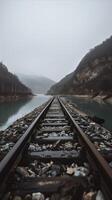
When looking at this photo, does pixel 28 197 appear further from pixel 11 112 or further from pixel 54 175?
pixel 11 112

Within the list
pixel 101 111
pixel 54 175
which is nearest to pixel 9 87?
pixel 101 111

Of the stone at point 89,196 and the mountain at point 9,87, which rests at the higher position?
the mountain at point 9,87

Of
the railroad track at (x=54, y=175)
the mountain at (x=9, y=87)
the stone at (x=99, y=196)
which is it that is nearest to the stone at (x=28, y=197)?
the railroad track at (x=54, y=175)

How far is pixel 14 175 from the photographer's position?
312 cm

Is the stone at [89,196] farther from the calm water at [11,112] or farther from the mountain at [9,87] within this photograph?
the mountain at [9,87]

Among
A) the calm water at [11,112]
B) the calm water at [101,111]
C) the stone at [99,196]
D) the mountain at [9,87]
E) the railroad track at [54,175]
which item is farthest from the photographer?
the mountain at [9,87]

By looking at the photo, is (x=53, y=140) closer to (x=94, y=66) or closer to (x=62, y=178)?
(x=62, y=178)

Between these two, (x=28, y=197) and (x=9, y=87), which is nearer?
(x=28, y=197)

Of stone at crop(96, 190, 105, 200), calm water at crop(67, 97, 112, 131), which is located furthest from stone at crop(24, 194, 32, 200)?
calm water at crop(67, 97, 112, 131)

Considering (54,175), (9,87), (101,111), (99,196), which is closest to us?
(99,196)

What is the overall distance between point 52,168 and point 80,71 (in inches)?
3593

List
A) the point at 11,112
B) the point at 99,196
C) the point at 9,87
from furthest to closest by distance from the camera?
the point at 9,87
the point at 11,112
the point at 99,196

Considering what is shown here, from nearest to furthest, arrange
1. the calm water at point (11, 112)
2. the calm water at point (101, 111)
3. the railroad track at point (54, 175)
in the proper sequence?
the railroad track at point (54, 175) → the calm water at point (101, 111) → the calm water at point (11, 112)

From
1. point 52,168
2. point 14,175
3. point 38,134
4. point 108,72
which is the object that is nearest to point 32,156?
point 52,168
